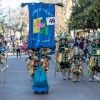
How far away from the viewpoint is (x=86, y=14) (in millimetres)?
26766

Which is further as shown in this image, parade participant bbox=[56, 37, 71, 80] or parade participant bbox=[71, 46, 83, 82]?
parade participant bbox=[56, 37, 71, 80]

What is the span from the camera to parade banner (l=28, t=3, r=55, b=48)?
12188 millimetres

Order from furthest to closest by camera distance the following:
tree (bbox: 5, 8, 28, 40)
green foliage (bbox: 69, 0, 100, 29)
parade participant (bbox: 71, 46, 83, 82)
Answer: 1. tree (bbox: 5, 8, 28, 40)
2. green foliage (bbox: 69, 0, 100, 29)
3. parade participant (bbox: 71, 46, 83, 82)

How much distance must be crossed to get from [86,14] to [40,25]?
1491 centimetres

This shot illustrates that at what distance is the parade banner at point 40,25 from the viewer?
1219cm

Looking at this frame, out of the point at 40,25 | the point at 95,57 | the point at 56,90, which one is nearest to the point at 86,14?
the point at 95,57

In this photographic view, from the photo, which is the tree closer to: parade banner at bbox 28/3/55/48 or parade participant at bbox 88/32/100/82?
parade participant at bbox 88/32/100/82

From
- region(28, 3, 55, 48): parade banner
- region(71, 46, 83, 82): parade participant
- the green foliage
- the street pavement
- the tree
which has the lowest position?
the street pavement

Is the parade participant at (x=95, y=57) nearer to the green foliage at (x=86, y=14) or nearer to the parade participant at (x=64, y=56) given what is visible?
the parade participant at (x=64, y=56)

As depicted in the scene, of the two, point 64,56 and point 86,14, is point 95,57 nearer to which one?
point 64,56

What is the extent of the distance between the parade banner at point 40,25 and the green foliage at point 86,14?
13.3m

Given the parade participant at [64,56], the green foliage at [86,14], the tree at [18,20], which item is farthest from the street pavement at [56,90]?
the tree at [18,20]

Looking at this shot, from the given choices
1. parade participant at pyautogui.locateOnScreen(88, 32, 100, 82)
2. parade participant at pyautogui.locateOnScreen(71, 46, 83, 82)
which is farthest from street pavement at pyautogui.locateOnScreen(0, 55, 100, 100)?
parade participant at pyautogui.locateOnScreen(88, 32, 100, 82)

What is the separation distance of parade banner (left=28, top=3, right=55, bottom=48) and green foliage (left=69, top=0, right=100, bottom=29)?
522 inches
